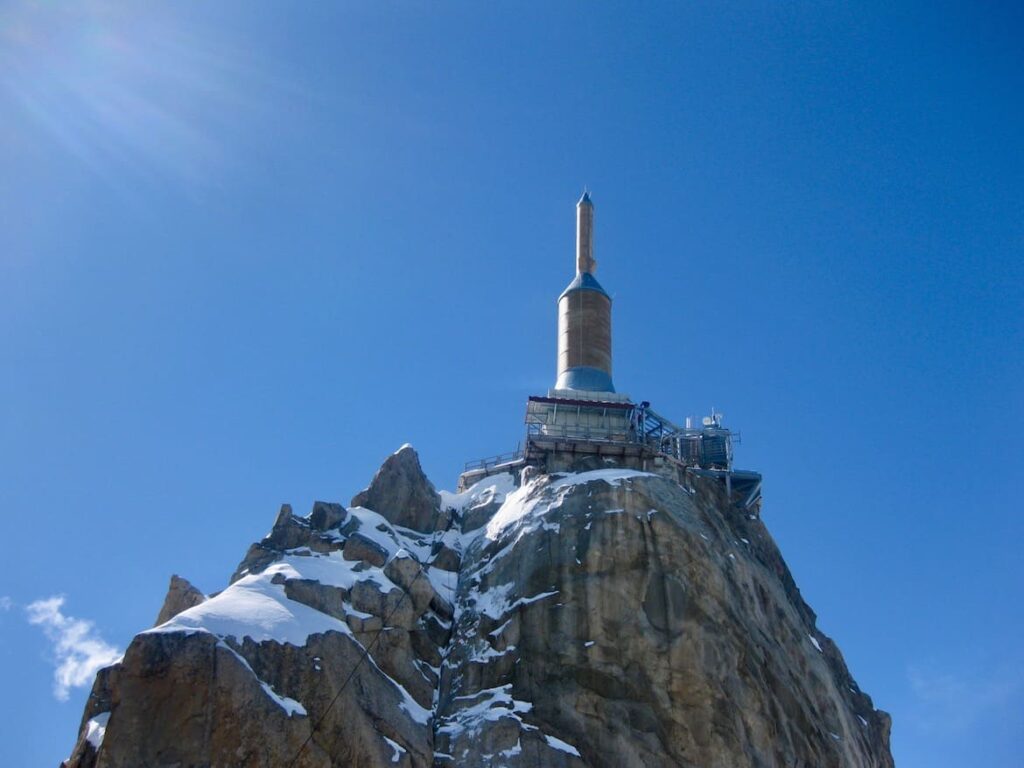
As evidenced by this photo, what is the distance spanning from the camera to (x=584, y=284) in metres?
91.4

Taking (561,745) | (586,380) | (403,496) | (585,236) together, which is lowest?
(561,745)

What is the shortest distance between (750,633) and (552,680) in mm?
12236

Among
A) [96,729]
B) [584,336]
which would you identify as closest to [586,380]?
[584,336]

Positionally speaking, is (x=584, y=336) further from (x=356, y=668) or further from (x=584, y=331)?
(x=356, y=668)

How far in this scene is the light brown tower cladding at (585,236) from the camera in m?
95.1

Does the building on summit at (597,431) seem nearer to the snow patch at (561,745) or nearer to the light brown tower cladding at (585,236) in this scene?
the light brown tower cladding at (585,236)

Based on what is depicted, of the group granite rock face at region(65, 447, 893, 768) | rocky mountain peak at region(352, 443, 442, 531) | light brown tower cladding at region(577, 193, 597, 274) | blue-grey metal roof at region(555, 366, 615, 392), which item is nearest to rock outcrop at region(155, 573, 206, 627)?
granite rock face at region(65, 447, 893, 768)

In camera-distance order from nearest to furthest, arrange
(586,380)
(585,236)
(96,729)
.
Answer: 1. (96,729)
2. (586,380)
3. (585,236)

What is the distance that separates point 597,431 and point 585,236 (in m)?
23.5

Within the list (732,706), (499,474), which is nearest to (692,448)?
(499,474)

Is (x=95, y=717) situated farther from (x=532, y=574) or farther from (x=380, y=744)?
(x=532, y=574)

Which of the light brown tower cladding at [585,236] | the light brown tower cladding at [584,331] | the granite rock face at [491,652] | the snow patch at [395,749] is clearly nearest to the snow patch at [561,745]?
the granite rock face at [491,652]

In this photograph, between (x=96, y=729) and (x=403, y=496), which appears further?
(x=403, y=496)

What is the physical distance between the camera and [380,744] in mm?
53688
